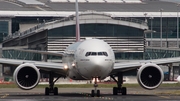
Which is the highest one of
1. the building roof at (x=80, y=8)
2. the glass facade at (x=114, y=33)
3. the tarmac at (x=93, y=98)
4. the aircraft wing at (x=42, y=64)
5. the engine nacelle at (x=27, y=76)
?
the building roof at (x=80, y=8)

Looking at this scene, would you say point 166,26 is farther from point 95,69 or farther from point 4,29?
point 95,69

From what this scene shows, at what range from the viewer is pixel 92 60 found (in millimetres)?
41875

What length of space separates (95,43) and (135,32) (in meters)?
54.4

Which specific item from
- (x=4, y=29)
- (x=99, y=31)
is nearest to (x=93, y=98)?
(x=99, y=31)

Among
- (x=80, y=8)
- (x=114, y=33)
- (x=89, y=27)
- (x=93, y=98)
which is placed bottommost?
(x=93, y=98)

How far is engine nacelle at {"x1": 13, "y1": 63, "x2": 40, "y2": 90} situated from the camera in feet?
145

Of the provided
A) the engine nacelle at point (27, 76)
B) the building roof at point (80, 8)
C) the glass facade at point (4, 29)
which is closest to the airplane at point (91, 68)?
the engine nacelle at point (27, 76)

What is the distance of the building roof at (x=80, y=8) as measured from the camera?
135000 millimetres

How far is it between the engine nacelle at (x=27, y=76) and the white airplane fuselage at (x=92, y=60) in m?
2.58

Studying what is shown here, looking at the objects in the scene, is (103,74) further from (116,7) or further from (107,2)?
(107,2)

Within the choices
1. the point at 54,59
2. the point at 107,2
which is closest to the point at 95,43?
the point at 54,59

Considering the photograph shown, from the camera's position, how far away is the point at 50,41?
96688mm

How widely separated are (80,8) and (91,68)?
343 feet

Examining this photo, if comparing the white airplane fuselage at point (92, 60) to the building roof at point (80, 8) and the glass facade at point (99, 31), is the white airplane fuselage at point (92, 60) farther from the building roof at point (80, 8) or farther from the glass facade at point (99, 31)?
the building roof at point (80, 8)
